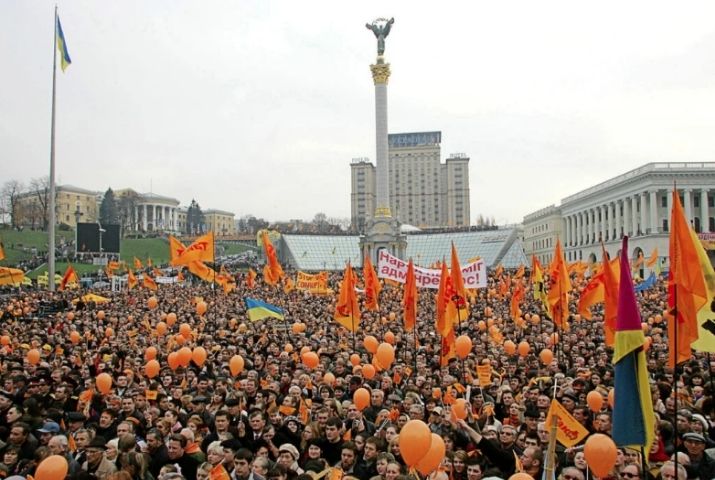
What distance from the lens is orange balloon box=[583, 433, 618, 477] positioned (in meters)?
4.97

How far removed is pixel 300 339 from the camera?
15617 millimetres

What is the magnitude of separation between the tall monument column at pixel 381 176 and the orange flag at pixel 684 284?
48.2m

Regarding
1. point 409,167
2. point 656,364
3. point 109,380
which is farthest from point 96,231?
point 409,167

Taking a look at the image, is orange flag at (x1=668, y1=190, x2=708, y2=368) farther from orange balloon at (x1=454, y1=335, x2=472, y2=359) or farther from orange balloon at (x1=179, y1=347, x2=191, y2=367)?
orange balloon at (x1=179, y1=347, x2=191, y2=367)

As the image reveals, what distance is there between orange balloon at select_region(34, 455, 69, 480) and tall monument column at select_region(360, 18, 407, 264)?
1944 inches

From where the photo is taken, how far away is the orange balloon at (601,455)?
16.3 ft

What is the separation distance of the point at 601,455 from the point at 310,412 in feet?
13.3

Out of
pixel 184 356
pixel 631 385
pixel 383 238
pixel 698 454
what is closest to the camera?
pixel 631 385

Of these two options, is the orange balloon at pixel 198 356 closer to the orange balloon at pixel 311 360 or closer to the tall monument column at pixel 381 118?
the orange balloon at pixel 311 360

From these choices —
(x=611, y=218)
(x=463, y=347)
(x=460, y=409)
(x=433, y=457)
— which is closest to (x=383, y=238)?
(x=611, y=218)

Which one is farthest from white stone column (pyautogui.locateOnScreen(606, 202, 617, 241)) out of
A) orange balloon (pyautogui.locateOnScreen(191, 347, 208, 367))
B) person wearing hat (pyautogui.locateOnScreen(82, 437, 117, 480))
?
person wearing hat (pyautogui.locateOnScreen(82, 437, 117, 480))

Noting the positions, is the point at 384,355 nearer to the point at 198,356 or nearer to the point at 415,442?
the point at 198,356

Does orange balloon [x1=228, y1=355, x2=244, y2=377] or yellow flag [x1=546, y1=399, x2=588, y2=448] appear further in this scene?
orange balloon [x1=228, y1=355, x2=244, y2=377]

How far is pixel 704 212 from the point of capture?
57.9 metres
